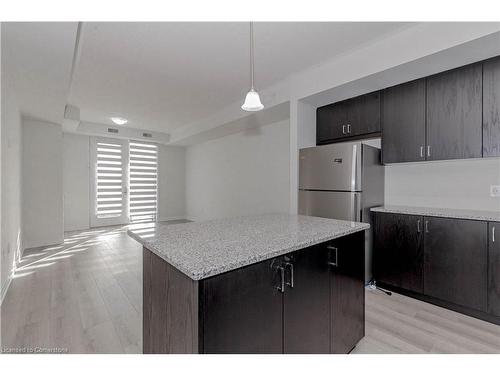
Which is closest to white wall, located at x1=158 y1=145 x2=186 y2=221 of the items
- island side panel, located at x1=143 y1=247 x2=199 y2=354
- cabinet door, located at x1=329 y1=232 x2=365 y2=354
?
island side panel, located at x1=143 y1=247 x2=199 y2=354

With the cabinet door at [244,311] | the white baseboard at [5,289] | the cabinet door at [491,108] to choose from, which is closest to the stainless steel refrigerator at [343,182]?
the cabinet door at [491,108]

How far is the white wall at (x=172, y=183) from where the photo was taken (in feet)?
23.7

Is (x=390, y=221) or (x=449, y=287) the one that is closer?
(x=449, y=287)

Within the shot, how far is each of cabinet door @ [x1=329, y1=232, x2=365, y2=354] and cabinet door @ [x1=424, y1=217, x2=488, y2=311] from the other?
1120 mm

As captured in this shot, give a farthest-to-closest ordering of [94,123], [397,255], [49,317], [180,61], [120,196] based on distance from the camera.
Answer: [120,196]
[94,123]
[180,61]
[397,255]
[49,317]

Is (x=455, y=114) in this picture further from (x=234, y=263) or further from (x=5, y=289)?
(x=5, y=289)

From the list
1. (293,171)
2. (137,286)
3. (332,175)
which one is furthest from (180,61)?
(137,286)

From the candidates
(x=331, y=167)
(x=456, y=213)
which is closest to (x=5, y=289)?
(x=331, y=167)

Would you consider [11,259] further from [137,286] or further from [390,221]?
[390,221]

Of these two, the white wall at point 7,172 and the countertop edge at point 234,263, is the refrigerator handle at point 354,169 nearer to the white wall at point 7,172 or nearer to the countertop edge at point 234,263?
the countertop edge at point 234,263

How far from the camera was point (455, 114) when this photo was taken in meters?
2.32

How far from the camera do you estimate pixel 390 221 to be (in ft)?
8.63

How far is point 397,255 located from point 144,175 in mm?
6379

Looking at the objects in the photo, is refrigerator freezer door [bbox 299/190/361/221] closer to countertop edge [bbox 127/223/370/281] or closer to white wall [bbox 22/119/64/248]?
countertop edge [bbox 127/223/370/281]
